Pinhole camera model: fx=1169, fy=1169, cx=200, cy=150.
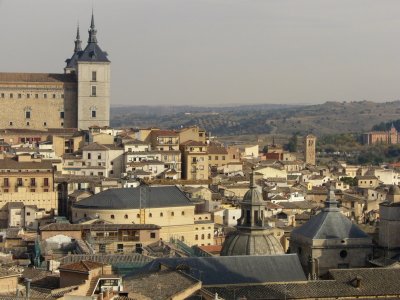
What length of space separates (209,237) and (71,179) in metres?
10.9

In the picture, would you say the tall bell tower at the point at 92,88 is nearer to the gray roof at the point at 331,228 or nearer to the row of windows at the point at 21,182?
the row of windows at the point at 21,182

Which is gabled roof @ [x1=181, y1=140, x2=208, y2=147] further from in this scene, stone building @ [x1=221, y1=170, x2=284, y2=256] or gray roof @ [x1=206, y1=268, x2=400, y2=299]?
gray roof @ [x1=206, y1=268, x2=400, y2=299]

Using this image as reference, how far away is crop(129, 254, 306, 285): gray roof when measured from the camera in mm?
29703

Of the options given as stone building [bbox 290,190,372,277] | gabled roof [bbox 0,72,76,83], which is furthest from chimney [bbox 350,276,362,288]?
gabled roof [bbox 0,72,76,83]

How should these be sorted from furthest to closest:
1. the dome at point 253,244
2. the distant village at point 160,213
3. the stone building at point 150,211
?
the stone building at point 150,211 → the dome at point 253,244 → the distant village at point 160,213

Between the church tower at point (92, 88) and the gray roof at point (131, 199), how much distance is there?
37227mm

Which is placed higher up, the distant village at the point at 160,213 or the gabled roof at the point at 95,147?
the gabled roof at the point at 95,147

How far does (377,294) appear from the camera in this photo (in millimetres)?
29359

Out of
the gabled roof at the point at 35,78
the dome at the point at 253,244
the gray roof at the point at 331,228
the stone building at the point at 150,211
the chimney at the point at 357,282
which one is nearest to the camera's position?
the chimney at the point at 357,282

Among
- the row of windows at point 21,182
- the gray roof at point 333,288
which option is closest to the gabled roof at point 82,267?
the gray roof at point 333,288

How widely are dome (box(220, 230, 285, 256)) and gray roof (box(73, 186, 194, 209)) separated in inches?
655

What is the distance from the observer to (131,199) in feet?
165

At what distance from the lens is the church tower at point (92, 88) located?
290 feet

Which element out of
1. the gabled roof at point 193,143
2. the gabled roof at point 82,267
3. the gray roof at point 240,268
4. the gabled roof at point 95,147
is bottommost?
the gray roof at point 240,268
